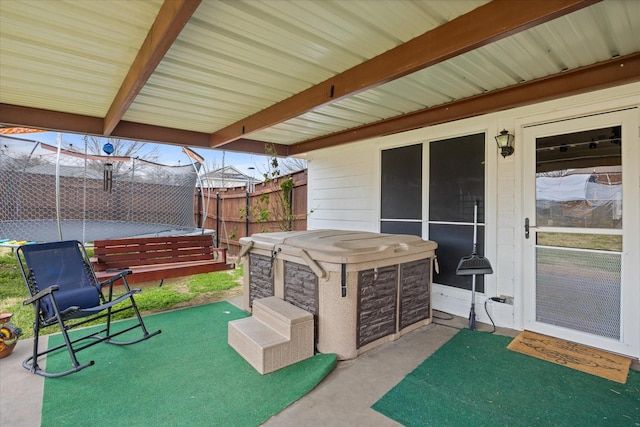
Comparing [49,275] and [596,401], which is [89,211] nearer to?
[49,275]

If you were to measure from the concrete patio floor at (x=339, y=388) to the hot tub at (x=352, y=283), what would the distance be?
18 centimetres

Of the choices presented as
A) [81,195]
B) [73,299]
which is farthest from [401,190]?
[81,195]

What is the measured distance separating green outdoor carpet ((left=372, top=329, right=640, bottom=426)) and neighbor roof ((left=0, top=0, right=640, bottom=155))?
2362 millimetres

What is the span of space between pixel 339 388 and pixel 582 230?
278 centimetres

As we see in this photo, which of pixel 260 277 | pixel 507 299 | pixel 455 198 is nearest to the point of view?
pixel 507 299

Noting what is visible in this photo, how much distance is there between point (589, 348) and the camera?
2.96m

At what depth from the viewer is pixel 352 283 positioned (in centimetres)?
272

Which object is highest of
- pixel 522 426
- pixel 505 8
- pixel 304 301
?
pixel 505 8

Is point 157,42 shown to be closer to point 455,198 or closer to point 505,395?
point 505,395

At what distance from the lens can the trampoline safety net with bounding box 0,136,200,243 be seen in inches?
180

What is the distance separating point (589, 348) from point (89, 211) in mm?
6899

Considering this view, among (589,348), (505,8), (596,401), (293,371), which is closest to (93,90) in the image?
(293,371)

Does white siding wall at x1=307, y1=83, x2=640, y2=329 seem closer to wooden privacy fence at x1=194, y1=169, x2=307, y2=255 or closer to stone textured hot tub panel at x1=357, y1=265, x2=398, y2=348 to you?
stone textured hot tub panel at x1=357, y1=265, x2=398, y2=348

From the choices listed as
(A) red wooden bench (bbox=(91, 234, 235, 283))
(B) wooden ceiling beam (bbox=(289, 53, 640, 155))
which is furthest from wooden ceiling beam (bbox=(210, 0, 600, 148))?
(A) red wooden bench (bbox=(91, 234, 235, 283))
